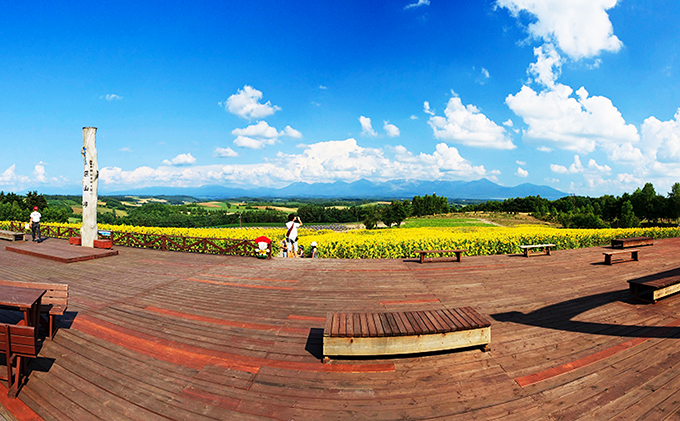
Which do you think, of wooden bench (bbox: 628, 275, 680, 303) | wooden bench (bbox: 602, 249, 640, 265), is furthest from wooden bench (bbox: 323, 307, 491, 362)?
wooden bench (bbox: 602, 249, 640, 265)

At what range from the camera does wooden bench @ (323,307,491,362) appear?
4.45 m

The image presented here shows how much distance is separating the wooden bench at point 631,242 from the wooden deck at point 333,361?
709cm

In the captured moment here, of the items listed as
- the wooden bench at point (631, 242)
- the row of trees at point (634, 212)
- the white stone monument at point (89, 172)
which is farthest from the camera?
the row of trees at point (634, 212)

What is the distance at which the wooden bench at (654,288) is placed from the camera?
23.0ft

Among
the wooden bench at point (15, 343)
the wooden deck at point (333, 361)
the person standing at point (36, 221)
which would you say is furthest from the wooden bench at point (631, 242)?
the person standing at point (36, 221)

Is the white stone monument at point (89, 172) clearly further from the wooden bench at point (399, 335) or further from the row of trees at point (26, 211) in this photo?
the row of trees at point (26, 211)

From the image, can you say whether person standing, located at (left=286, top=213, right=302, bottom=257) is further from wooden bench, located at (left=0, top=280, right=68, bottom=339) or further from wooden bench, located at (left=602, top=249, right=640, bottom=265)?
wooden bench, located at (left=602, top=249, right=640, bottom=265)

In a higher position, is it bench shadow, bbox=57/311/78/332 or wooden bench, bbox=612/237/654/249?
wooden bench, bbox=612/237/654/249

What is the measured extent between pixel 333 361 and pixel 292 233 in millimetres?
7935

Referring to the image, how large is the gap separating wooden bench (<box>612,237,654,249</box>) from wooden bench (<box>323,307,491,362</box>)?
14333 mm

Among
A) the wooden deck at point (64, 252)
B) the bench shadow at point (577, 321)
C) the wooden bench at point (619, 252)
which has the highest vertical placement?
the wooden bench at point (619, 252)

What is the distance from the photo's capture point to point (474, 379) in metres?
4.13

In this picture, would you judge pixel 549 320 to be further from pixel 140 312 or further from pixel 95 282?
pixel 95 282

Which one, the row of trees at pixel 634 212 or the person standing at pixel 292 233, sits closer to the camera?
the person standing at pixel 292 233
